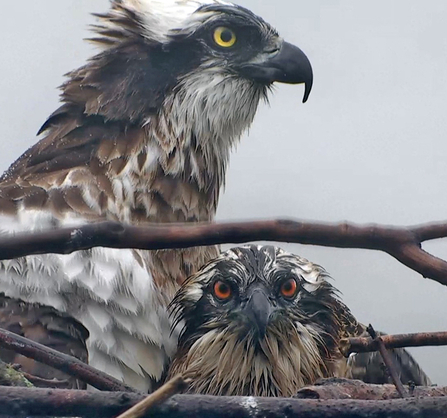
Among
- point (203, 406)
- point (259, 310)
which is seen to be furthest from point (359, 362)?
point (203, 406)

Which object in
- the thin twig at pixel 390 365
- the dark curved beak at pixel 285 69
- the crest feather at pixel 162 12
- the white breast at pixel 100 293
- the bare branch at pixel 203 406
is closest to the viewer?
the bare branch at pixel 203 406

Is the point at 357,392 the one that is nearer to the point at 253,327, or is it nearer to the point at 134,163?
the point at 253,327

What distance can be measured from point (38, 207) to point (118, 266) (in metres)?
0.30

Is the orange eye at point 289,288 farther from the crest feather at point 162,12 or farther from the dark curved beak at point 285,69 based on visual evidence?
the crest feather at point 162,12

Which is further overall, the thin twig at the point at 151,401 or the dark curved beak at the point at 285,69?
the dark curved beak at the point at 285,69

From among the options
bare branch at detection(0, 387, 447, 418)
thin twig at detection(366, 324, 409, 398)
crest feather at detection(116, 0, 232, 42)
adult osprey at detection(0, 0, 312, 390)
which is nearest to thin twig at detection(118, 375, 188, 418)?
bare branch at detection(0, 387, 447, 418)

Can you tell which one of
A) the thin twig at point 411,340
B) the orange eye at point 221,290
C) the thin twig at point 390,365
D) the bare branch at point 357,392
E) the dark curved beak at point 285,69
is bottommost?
the bare branch at point 357,392

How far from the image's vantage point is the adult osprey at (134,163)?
2701mm

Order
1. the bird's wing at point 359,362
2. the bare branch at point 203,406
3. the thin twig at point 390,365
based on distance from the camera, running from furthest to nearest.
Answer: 1. the bird's wing at point 359,362
2. the thin twig at point 390,365
3. the bare branch at point 203,406

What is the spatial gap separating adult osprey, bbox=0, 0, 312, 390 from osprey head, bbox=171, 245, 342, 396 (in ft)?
Answer: 0.39

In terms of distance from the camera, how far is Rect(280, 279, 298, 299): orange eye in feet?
9.34

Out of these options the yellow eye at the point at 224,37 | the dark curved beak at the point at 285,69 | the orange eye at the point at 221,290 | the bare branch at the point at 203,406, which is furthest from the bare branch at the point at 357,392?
the yellow eye at the point at 224,37

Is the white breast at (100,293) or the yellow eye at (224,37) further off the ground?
the yellow eye at (224,37)

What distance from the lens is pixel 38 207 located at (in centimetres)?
277
